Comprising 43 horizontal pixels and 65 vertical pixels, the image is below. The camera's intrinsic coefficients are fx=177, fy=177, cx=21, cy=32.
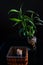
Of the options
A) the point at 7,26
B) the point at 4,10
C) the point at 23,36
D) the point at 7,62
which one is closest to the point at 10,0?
the point at 4,10

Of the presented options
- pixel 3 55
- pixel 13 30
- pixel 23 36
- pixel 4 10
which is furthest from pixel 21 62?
pixel 4 10

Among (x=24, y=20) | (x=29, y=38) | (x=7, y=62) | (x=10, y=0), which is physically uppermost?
(x=10, y=0)

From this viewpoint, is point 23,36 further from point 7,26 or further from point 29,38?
point 7,26

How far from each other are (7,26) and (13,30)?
8cm

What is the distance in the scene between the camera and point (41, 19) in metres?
1.99

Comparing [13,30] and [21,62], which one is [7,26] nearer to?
[13,30]

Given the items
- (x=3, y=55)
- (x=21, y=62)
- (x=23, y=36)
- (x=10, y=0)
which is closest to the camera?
(x=21, y=62)

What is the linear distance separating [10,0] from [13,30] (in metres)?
0.34

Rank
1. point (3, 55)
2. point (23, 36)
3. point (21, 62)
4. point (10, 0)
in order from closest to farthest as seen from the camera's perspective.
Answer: point (21, 62)
point (3, 55)
point (23, 36)
point (10, 0)

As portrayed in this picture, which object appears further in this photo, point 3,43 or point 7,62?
point 3,43

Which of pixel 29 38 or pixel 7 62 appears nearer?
pixel 7 62

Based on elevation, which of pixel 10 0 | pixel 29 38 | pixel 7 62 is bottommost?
pixel 7 62

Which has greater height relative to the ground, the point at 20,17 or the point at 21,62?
the point at 20,17

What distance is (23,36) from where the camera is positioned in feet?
6.12
